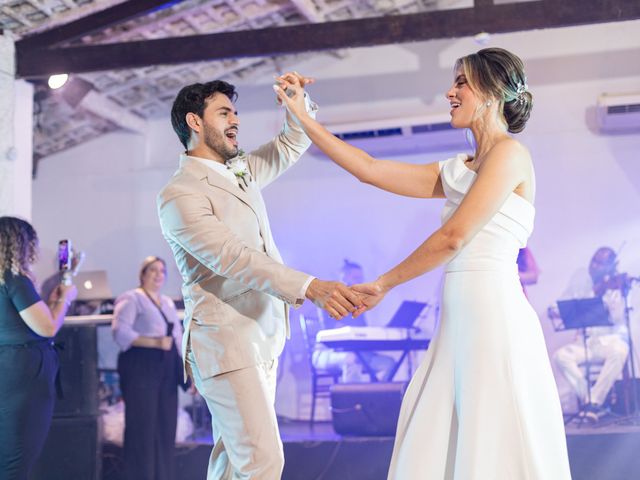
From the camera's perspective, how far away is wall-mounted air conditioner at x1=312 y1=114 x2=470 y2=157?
8.66 metres

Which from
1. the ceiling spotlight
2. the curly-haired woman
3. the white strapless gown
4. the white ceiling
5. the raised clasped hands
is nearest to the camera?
the white strapless gown

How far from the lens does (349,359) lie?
805cm

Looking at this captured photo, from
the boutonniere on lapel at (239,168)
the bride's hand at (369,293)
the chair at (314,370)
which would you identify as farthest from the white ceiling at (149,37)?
the bride's hand at (369,293)

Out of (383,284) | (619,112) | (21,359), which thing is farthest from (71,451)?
(619,112)

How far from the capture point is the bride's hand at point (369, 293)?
8.78 ft

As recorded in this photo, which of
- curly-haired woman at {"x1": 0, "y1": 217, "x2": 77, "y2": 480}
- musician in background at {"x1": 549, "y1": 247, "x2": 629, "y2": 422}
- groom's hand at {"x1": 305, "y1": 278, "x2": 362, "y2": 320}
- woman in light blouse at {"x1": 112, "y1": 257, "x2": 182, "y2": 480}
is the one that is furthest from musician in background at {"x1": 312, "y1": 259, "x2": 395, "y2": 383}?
groom's hand at {"x1": 305, "y1": 278, "x2": 362, "y2": 320}

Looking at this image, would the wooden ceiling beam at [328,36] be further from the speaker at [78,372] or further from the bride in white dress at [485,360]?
the bride in white dress at [485,360]

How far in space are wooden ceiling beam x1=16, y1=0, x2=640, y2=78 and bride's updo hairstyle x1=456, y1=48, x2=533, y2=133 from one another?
12.6ft

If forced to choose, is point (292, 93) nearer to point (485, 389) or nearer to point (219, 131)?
point (219, 131)

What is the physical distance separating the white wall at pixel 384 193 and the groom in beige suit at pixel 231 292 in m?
5.88

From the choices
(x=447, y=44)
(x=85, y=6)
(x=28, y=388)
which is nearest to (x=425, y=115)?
(x=447, y=44)

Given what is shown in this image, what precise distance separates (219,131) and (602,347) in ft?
17.2

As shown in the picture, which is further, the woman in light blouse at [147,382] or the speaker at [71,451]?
the speaker at [71,451]

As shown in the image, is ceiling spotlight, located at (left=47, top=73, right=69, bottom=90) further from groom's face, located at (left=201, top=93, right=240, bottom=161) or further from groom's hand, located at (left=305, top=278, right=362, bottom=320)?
groom's hand, located at (left=305, top=278, right=362, bottom=320)
